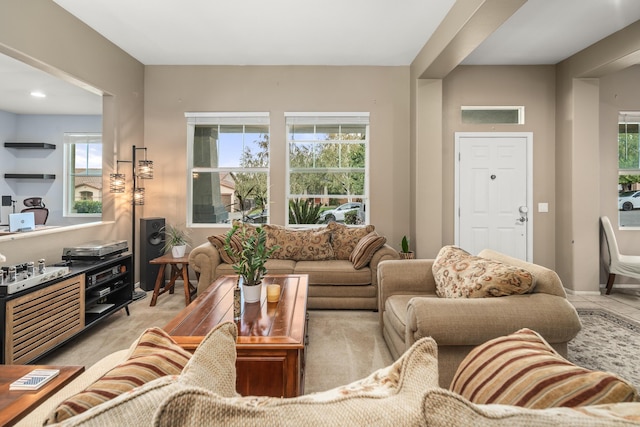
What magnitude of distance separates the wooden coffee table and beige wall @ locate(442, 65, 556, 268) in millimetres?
3334

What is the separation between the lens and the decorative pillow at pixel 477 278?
1.94m

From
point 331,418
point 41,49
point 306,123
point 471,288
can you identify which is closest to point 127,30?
point 41,49

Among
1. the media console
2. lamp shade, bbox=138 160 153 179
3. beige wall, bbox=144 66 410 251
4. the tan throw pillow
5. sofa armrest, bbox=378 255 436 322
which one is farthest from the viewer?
beige wall, bbox=144 66 410 251

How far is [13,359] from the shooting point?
7.07ft

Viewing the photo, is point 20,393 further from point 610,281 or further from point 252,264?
point 610,281

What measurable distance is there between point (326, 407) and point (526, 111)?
209 inches

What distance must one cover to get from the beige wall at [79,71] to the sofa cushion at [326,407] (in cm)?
324

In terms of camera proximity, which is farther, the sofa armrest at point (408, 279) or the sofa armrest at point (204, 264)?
the sofa armrest at point (204, 264)

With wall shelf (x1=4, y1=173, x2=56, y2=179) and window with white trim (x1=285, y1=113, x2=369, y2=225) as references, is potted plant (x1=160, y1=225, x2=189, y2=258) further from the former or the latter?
wall shelf (x1=4, y1=173, x2=56, y2=179)

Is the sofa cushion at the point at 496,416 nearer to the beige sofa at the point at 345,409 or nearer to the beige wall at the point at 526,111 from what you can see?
the beige sofa at the point at 345,409

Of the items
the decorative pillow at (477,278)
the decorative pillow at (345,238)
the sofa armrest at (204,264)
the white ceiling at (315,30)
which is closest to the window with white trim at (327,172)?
the decorative pillow at (345,238)

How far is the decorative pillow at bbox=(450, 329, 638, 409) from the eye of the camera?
651 millimetres

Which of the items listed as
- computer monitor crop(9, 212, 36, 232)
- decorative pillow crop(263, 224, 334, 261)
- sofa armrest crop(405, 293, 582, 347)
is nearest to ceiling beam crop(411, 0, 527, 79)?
sofa armrest crop(405, 293, 582, 347)

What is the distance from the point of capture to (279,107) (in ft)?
15.4
